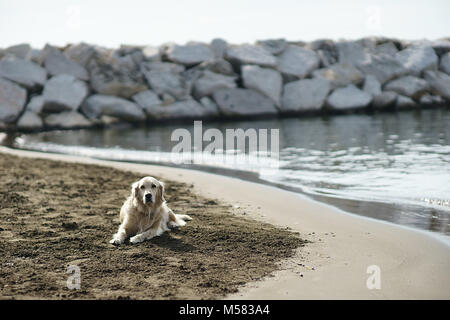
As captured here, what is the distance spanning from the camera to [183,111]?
79.4 feet

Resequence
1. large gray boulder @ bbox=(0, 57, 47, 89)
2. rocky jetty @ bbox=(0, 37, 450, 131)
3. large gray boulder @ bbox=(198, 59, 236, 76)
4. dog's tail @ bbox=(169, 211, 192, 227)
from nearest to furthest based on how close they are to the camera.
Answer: dog's tail @ bbox=(169, 211, 192, 227), rocky jetty @ bbox=(0, 37, 450, 131), large gray boulder @ bbox=(0, 57, 47, 89), large gray boulder @ bbox=(198, 59, 236, 76)

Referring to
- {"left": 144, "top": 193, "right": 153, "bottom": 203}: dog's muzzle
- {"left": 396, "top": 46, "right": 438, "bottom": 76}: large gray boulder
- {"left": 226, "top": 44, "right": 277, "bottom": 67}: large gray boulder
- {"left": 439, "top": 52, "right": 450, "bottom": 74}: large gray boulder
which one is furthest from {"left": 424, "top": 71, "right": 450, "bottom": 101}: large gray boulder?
{"left": 144, "top": 193, "right": 153, "bottom": 203}: dog's muzzle

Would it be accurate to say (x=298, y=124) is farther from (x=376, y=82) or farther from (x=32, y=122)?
(x=32, y=122)

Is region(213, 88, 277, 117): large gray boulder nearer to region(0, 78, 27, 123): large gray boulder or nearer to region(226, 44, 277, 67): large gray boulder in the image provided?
region(226, 44, 277, 67): large gray boulder

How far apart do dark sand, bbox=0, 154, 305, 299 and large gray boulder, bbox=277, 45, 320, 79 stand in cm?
1860

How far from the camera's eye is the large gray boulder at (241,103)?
80.7ft

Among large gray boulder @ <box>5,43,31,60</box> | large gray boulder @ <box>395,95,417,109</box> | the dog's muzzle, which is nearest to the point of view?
the dog's muzzle

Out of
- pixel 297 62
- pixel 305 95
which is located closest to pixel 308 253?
pixel 305 95

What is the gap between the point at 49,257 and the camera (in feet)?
17.9

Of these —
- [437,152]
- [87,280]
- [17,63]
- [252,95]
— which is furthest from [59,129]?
[87,280]

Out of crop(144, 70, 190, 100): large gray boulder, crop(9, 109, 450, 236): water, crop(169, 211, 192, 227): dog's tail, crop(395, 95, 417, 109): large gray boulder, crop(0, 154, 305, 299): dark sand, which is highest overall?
crop(144, 70, 190, 100): large gray boulder

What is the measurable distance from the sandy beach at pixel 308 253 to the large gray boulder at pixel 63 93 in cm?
1618

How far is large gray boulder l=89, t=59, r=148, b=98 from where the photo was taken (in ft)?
78.9

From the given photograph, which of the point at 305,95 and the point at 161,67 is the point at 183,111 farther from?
the point at 305,95
